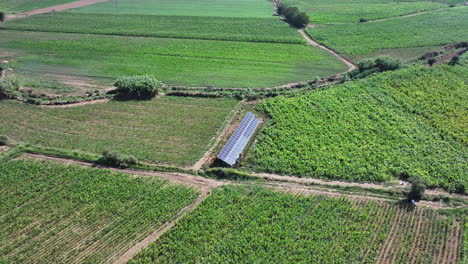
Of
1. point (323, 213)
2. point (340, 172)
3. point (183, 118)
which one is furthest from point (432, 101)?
point (183, 118)

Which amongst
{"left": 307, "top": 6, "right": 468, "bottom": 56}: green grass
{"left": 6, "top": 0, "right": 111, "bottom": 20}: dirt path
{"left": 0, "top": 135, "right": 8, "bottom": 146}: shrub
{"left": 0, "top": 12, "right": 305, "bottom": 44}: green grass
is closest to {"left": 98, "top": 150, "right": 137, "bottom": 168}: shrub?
{"left": 0, "top": 135, "right": 8, "bottom": 146}: shrub

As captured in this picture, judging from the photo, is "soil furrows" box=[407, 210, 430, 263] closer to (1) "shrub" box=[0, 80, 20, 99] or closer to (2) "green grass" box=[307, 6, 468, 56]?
(2) "green grass" box=[307, 6, 468, 56]

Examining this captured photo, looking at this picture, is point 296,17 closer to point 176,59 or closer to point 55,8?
point 176,59

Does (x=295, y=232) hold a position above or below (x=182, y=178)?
below

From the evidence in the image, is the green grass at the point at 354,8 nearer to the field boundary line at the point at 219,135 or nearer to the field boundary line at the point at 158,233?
the field boundary line at the point at 219,135

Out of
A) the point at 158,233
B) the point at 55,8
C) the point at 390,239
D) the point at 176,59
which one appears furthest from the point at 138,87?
the point at 55,8

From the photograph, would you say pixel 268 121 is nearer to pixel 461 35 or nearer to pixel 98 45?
pixel 98 45
